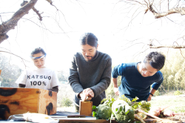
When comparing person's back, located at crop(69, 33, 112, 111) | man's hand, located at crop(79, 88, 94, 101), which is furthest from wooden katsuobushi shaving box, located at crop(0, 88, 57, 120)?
person's back, located at crop(69, 33, 112, 111)

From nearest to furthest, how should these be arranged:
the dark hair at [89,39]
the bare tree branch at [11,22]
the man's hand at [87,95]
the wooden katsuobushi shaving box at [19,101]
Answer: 1. the wooden katsuobushi shaving box at [19,101]
2. the man's hand at [87,95]
3. the dark hair at [89,39]
4. the bare tree branch at [11,22]

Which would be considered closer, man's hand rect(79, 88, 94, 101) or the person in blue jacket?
man's hand rect(79, 88, 94, 101)

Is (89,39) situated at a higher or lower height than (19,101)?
higher

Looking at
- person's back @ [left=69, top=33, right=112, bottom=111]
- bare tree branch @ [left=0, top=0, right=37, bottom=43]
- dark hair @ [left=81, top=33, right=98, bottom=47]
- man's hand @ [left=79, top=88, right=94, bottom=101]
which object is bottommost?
man's hand @ [left=79, top=88, right=94, bottom=101]

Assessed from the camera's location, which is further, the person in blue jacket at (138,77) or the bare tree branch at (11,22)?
the bare tree branch at (11,22)

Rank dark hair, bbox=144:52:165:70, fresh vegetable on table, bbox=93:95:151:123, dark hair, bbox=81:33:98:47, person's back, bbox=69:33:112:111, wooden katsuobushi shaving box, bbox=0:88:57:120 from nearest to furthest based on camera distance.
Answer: fresh vegetable on table, bbox=93:95:151:123 < wooden katsuobushi shaving box, bbox=0:88:57:120 < dark hair, bbox=81:33:98:47 < person's back, bbox=69:33:112:111 < dark hair, bbox=144:52:165:70

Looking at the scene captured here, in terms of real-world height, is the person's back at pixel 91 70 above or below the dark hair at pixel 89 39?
below

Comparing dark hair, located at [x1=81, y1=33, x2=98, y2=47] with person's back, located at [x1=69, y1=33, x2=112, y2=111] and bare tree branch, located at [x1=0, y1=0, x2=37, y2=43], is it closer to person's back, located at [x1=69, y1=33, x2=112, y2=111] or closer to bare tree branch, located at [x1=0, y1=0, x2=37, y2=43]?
person's back, located at [x1=69, y1=33, x2=112, y2=111]

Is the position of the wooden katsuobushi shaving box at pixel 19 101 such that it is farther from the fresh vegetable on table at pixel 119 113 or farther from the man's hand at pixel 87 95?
the fresh vegetable on table at pixel 119 113

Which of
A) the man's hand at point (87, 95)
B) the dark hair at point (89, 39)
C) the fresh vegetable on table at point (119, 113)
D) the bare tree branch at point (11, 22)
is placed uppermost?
the bare tree branch at point (11, 22)

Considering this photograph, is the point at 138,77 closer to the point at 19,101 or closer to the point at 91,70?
the point at 91,70

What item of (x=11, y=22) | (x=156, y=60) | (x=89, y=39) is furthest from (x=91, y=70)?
(x=11, y=22)

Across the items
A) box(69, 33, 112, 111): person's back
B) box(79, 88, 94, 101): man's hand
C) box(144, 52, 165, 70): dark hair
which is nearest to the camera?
box(79, 88, 94, 101): man's hand

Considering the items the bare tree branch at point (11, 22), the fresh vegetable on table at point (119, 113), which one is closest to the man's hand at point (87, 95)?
the fresh vegetable on table at point (119, 113)
